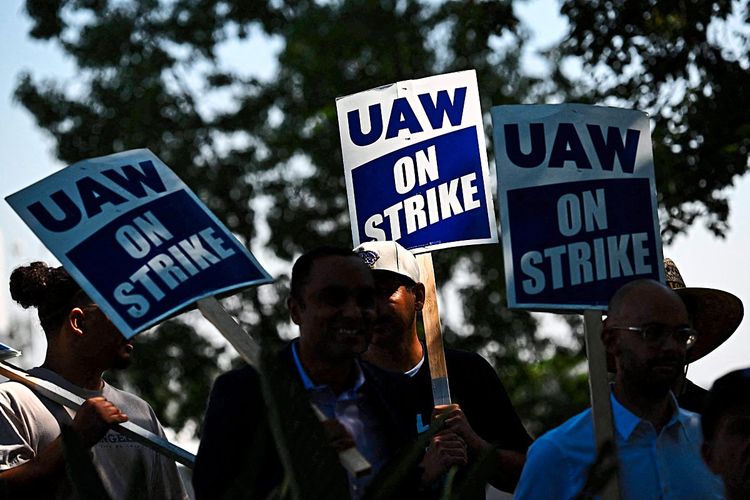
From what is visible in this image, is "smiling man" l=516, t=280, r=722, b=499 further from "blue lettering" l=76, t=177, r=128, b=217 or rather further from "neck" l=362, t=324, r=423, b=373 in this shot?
"blue lettering" l=76, t=177, r=128, b=217

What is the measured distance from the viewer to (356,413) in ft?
11.8

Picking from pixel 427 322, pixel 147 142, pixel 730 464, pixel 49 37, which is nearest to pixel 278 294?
pixel 147 142

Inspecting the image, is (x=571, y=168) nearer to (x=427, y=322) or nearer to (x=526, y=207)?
(x=526, y=207)

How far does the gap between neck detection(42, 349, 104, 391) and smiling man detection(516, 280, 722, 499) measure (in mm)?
1446

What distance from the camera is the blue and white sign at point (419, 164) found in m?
4.86

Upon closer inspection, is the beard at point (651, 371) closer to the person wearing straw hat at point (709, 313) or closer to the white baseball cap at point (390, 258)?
the white baseball cap at point (390, 258)

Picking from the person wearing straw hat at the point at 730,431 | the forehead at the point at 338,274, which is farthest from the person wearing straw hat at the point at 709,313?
the person wearing straw hat at the point at 730,431

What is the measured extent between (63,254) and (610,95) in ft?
25.5

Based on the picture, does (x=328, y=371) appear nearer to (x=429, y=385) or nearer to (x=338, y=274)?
(x=338, y=274)

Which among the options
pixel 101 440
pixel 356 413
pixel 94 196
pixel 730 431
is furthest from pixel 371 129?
pixel 730 431

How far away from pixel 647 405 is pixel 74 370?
1686 mm

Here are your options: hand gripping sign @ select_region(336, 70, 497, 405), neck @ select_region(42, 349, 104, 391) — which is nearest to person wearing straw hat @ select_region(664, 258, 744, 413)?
hand gripping sign @ select_region(336, 70, 497, 405)

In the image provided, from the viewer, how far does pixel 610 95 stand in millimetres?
11094

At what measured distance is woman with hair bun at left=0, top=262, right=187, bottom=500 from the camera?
4.11 metres
